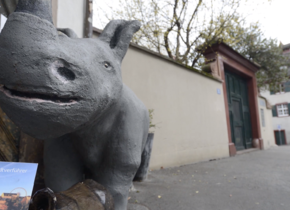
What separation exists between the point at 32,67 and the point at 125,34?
0.55 meters

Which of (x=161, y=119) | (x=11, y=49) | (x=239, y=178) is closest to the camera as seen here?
(x=11, y=49)

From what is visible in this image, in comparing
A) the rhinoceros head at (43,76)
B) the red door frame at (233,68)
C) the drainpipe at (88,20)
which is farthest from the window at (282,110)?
the rhinoceros head at (43,76)

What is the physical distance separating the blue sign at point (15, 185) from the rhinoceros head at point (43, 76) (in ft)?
0.59

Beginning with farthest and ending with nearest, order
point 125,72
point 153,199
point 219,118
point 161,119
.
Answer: point 219,118 → point 161,119 → point 125,72 → point 153,199

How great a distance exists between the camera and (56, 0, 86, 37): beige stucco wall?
2.38m

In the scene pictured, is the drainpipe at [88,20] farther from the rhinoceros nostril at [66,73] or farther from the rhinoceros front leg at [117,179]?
the rhinoceros nostril at [66,73]

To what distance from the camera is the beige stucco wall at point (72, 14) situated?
7.81 feet

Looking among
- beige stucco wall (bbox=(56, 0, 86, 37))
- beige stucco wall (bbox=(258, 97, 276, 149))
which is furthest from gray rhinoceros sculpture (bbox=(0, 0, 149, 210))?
beige stucco wall (bbox=(258, 97, 276, 149))

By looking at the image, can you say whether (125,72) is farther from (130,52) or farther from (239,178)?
(239,178)

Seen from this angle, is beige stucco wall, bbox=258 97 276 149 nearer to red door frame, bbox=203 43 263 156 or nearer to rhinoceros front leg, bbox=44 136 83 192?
red door frame, bbox=203 43 263 156

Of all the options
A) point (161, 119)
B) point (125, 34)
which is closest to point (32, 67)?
point (125, 34)

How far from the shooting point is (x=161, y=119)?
4.03 metres

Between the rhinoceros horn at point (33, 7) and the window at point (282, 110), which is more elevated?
the window at point (282, 110)

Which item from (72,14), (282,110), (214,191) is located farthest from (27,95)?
(282,110)
